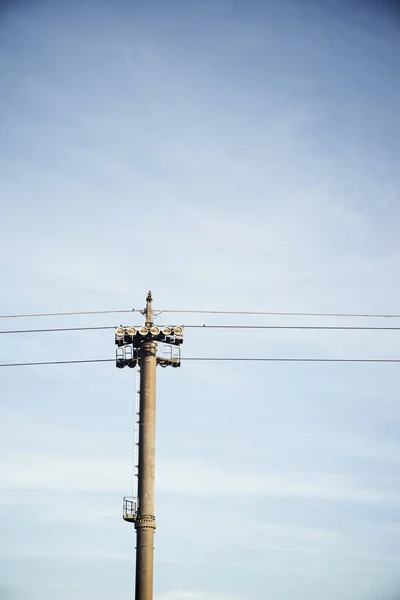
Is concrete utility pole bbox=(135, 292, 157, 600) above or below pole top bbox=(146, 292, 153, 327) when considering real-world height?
below

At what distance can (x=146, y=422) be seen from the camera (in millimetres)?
59594

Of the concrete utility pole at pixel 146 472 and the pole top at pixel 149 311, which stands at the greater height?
the pole top at pixel 149 311

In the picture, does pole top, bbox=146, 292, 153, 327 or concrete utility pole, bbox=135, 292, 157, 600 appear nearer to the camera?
concrete utility pole, bbox=135, 292, 157, 600

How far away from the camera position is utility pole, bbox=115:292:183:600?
186 ft

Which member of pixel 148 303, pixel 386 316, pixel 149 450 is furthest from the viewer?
pixel 148 303

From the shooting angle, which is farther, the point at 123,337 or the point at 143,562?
the point at 123,337

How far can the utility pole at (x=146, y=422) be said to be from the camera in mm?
56594

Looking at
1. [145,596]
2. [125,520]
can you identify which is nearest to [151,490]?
[125,520]

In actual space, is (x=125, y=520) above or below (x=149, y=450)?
below

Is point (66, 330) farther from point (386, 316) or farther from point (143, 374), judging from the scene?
point (386, 316)

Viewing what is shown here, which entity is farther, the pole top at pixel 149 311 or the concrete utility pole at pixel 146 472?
the pole top at pixel 149 311

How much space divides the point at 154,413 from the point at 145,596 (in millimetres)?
11343

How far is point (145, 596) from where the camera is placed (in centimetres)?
5588

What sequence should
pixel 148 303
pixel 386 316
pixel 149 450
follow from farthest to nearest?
pixel 148 303, pixel 149 450, pixel 386 316
